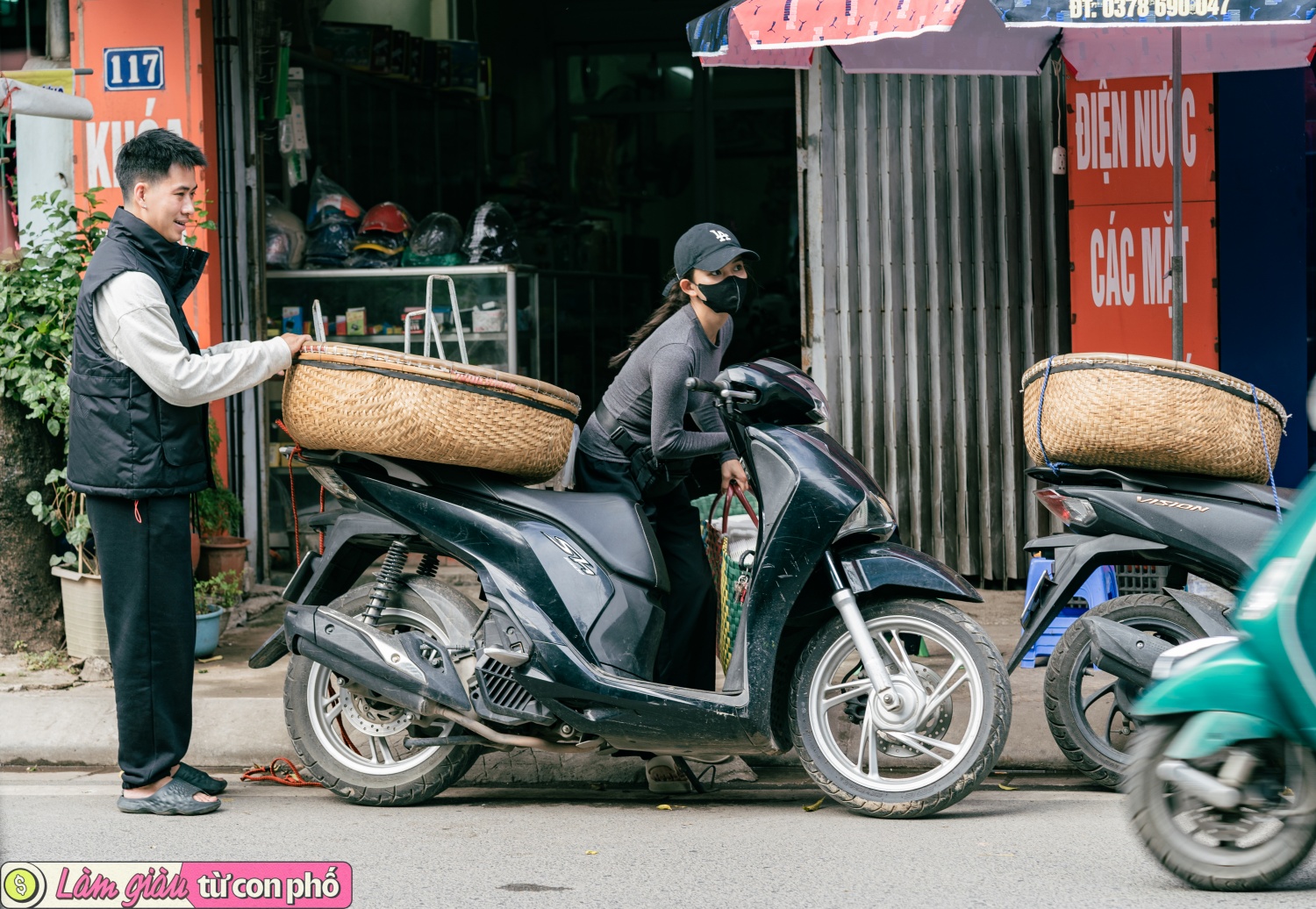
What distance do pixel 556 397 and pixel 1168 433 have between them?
6.10ft

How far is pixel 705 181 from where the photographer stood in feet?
38.1

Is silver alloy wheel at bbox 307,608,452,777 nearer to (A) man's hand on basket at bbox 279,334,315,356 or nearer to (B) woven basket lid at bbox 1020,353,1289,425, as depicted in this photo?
(A) man's hand on basket at bbox 279,334,315,356

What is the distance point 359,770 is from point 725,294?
1.87 metres

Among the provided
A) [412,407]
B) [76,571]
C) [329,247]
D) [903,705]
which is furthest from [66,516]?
[903,705]

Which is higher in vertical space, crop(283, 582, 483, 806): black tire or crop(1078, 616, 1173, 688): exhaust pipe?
crop(1078, 616, 1173, 688): exhaust pipe

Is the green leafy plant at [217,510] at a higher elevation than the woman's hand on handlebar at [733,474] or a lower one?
lower

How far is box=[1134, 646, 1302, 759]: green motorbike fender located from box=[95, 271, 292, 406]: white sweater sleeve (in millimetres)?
2601

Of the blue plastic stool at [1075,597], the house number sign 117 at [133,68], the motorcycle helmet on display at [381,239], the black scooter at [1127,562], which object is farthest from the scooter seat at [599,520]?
the motorcycle helmet on display at [381,239]

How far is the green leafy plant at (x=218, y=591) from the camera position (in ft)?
21.5

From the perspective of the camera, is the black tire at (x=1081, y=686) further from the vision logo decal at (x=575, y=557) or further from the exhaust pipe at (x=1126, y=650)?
the vision logo decal at (x=575, y=557)

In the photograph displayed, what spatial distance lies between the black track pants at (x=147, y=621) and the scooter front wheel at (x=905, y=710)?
191 cm

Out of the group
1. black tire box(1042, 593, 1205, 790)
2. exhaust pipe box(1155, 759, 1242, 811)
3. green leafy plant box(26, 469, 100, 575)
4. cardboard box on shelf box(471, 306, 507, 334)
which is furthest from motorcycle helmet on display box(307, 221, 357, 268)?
exhaust pipe box(1155, 759, 1242, 811)

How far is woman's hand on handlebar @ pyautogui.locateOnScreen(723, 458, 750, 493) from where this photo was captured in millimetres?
4703

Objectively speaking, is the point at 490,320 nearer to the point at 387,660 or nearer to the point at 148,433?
the point at 148,433
